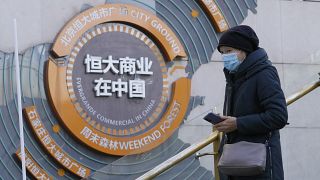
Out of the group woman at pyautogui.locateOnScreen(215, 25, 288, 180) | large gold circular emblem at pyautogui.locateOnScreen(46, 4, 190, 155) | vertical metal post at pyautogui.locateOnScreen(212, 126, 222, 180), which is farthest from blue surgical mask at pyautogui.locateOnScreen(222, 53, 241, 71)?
large gold circular emblem at pyautogui.locateOnScreen(46, 4, 190, 155)

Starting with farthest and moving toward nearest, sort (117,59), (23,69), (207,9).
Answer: (207,9) → (117,59) → (23,69)

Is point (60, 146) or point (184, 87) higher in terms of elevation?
point (184, 87)

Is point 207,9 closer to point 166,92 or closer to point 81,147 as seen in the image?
point 166,92

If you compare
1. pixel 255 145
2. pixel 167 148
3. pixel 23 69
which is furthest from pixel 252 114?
pixel 23 69

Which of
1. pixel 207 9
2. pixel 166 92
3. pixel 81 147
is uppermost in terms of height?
pixel 207 9

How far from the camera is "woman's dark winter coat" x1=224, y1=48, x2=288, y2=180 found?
3463 mm

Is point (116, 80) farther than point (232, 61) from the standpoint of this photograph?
Yes

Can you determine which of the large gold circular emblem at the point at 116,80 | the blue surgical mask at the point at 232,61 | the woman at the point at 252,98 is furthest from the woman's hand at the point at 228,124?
the large gold circular emblem at the point at 116,80

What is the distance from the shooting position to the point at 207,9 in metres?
7.51

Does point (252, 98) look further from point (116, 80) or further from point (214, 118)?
point (116, 80)

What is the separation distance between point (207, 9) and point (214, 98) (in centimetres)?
89

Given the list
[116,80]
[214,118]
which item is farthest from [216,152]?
[116,80]

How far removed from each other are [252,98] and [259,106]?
50 millimetres

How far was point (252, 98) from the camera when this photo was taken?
354 cm
